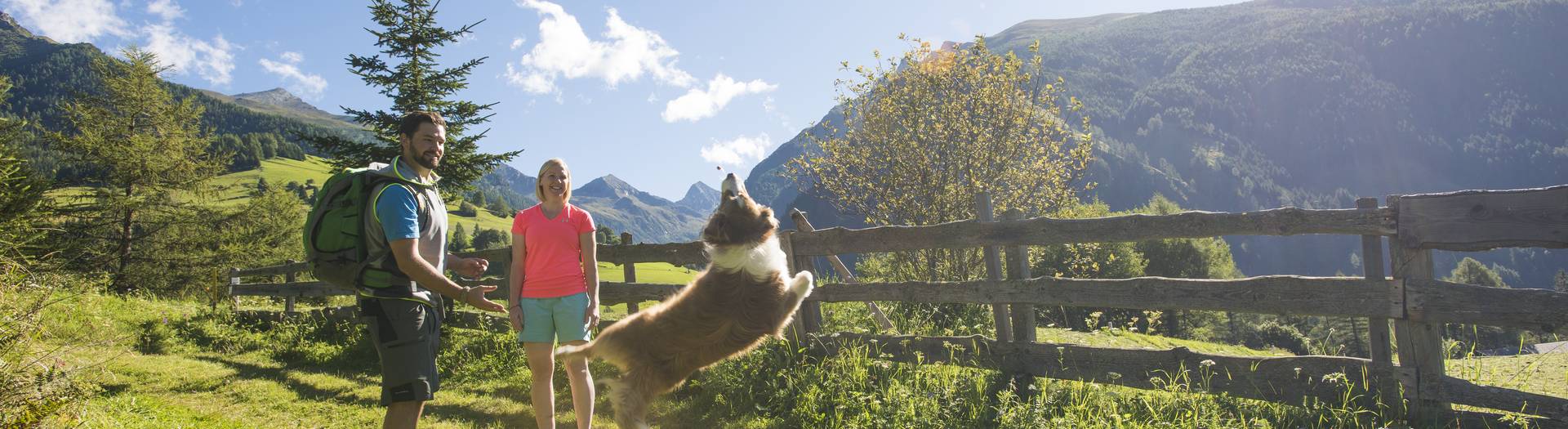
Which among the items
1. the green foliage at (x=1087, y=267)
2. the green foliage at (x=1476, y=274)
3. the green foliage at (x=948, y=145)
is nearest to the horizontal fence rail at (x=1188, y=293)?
the green foliage at (x=948, y=145)

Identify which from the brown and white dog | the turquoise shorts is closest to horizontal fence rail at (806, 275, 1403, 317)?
the brown and white dog

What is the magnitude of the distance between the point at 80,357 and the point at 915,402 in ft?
21.0

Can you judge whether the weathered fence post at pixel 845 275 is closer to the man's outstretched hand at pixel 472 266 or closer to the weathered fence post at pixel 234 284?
the man's outstretched hand at pixel 472 266

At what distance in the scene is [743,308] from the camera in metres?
3.11

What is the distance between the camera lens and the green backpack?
111 inches

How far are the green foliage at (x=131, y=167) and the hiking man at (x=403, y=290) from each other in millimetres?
21418

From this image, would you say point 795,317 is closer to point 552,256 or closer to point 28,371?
point 552,256

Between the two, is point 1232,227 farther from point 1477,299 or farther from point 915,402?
point 915,402

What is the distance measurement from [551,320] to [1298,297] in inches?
171

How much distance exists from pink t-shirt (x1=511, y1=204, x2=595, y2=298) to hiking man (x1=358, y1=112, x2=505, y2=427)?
2.97ft

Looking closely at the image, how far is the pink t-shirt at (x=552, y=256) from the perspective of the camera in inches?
156

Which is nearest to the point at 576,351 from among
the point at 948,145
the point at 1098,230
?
the point at 1098,230

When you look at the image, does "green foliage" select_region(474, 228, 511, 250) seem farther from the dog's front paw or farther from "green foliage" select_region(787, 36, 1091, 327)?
the dog's front paw

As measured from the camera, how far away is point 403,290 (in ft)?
9.42
